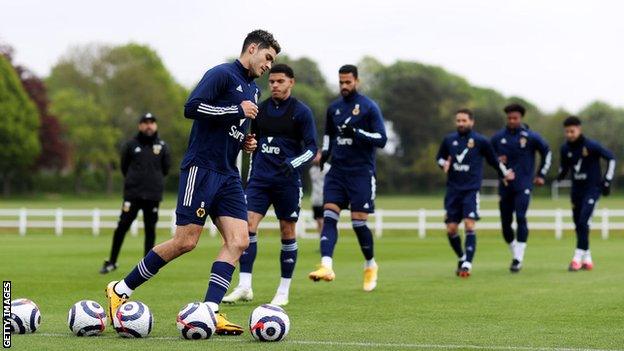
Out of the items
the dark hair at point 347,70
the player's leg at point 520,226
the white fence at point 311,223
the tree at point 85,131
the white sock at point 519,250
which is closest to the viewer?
the dark hair at point 347,70

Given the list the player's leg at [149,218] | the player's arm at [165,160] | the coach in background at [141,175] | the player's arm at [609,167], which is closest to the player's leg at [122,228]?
the coach in background at [141,175]

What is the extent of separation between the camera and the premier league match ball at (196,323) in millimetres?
8711

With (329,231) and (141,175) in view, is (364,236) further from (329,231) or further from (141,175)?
(141,175)

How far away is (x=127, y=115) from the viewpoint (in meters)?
100

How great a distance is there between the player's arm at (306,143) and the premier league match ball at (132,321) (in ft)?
9.92

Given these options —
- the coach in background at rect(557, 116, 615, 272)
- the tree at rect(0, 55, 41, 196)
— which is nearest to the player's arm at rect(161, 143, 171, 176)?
the coach in background at rect(557, 116, 615, 272)

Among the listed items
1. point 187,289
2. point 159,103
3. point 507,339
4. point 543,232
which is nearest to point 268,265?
point 187,289

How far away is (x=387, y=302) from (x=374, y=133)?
2322 millimetres

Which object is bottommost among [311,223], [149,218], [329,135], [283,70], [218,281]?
[311,223]

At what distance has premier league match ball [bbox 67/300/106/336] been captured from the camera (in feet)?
29.1

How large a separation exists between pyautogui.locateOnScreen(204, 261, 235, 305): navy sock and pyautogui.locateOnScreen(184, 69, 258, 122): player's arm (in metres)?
1.26

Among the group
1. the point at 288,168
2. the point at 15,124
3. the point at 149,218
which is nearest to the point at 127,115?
the point at 15,124

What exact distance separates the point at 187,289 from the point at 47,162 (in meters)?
80.0

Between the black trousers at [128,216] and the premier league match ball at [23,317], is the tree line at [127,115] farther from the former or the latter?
the premier league match ball at [23,317]
